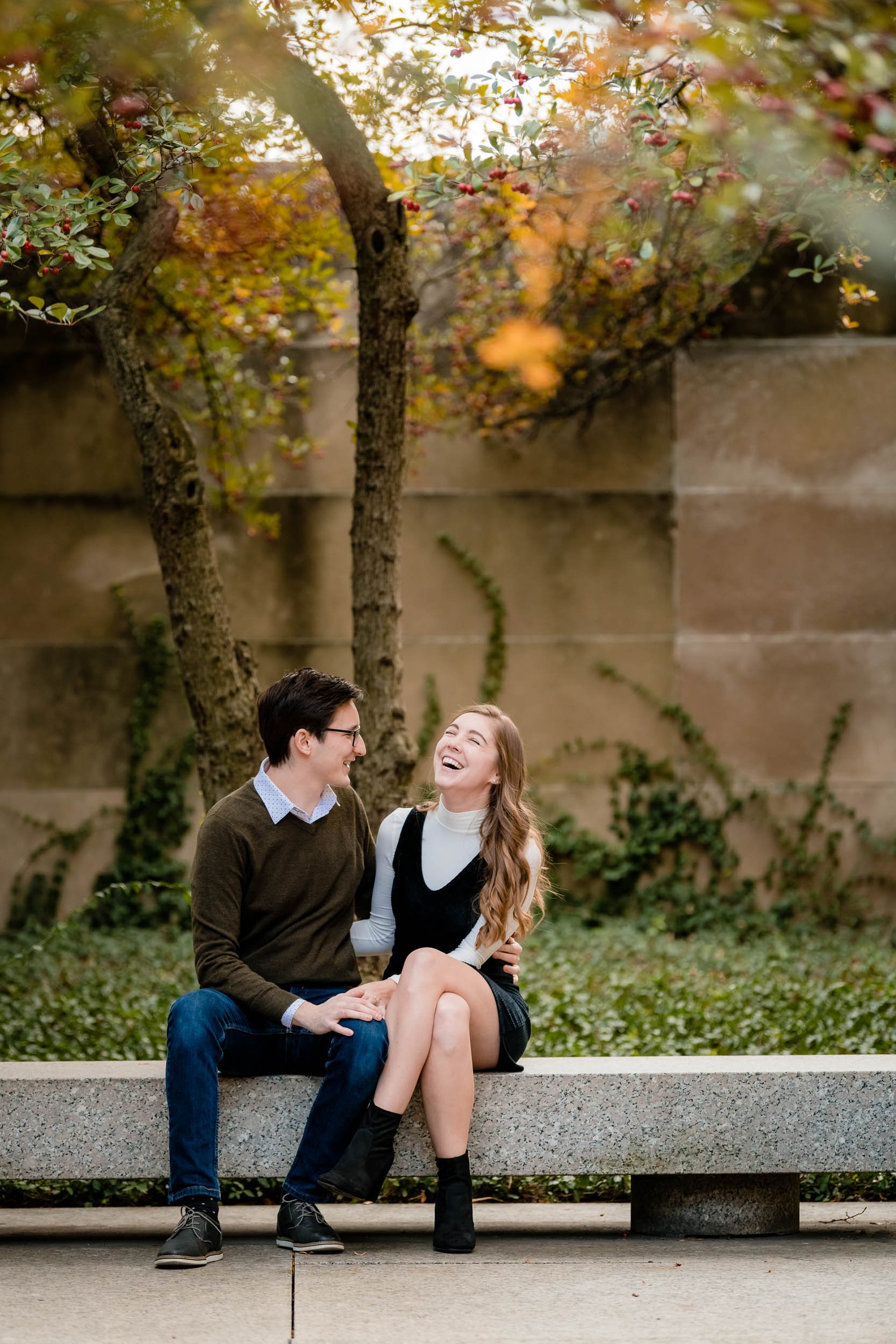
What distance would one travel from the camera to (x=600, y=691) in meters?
8.91

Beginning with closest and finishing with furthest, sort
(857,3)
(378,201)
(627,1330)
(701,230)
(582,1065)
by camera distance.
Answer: (857,3), (627,1330), (582,1065), (378,201), (701,230)

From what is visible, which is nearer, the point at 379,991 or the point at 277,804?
the point at 379,991

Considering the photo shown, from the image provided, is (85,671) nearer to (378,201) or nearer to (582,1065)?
(378,201)

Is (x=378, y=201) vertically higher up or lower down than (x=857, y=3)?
higher up

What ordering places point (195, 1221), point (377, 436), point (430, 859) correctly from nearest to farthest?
point (195, 1221)
point (430, 859)
point (377, 436)

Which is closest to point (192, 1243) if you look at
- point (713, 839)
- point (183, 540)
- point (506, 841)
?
point (506, 841)

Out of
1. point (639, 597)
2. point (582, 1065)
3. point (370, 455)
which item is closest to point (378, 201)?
point (370, 455)

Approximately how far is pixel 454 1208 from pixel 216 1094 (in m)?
0.68

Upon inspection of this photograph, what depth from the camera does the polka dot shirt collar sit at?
369 centimetres

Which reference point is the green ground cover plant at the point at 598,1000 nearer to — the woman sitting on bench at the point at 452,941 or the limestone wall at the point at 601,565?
the woman sitting on bench at the point at 452,941

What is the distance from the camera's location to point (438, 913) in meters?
3.76

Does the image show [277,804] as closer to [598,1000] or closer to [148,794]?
[598,1000]

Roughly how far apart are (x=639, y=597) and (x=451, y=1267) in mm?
6022

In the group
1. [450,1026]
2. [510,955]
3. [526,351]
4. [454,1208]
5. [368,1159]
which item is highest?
[526,351]
